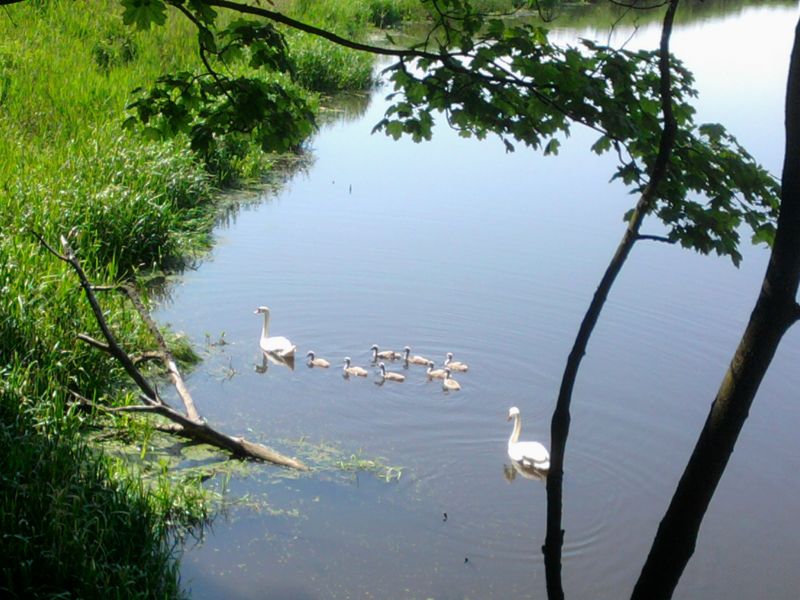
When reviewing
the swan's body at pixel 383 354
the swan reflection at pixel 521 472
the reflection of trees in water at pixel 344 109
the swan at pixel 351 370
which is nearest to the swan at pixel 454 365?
the swan's body at pixel 383 354

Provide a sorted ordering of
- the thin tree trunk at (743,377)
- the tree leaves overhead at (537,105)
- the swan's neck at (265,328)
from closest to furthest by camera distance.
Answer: the thin tree trunk at (743,377) → the tree leaves overhead at (537,105) → the swan's neck at (265,328)

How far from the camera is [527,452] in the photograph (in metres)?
7.99

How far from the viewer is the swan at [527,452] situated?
7.96 m

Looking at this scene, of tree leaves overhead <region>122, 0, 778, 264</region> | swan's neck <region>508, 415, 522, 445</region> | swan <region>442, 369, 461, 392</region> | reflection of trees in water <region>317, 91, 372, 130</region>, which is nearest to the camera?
tree leaves overhead <region>122, 0, 778, 264</region>

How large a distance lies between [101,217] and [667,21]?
793 cm

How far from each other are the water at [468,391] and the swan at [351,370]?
7cm

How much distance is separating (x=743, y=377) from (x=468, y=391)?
18.9 feet

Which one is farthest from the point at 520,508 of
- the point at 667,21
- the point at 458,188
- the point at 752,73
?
the point at 752,73

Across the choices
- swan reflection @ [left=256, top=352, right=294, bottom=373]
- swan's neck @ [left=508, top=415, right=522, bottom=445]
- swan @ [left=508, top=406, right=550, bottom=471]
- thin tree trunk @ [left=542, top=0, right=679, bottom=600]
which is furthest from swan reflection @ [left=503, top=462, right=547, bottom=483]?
thin tree trunk @ [left=542, top=0, right=679, bottom=600]

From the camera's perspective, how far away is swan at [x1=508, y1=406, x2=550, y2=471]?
7.96m

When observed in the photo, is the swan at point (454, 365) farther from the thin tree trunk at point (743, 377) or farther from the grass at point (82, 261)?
the thin tree trunk at point (743, 377)

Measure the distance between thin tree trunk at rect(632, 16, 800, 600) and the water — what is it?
8.98 ft

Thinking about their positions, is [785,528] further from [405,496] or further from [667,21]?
[667,21]

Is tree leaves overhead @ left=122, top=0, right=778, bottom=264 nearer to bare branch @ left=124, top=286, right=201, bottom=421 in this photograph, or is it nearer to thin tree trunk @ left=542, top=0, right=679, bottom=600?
thin tree trunk @ left=542, top=0, right=679, bottom=600
